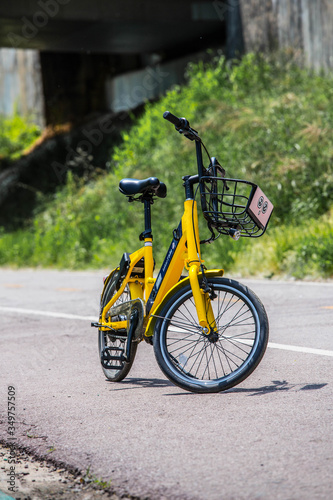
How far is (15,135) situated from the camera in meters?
33.5

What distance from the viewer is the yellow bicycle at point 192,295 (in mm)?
4629

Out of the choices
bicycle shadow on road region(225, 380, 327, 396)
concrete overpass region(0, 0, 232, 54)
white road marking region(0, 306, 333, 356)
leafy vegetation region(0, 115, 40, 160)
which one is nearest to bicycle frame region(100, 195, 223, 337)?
white road marking region(0, 306, 333, 356)

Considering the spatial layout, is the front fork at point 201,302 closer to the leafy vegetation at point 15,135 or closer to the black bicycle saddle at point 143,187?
the black bicycle saddle at point 143,187

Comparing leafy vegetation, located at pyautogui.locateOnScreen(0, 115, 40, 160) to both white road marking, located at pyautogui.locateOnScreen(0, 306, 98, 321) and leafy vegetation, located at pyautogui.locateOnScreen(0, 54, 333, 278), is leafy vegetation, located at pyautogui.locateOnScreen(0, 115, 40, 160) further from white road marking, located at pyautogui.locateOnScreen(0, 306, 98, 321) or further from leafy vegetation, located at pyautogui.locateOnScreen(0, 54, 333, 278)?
white road marking, located at pyautogui.locateOnScreen(0, 306, 98, 321)

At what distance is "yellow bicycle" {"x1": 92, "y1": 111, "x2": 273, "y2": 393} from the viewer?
15.2 ft

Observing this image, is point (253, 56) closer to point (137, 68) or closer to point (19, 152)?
point (137, 68)

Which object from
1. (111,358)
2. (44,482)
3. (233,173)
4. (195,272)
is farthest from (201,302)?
(233,173)

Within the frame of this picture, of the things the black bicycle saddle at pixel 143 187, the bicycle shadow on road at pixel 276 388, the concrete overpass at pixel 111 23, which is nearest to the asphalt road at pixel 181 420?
the bicycle shadow on road at pixel 276 388

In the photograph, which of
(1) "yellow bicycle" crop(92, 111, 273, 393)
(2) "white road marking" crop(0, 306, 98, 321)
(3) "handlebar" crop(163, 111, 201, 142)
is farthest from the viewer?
(2) "white road marking" crop(0, 306, 98, 321)

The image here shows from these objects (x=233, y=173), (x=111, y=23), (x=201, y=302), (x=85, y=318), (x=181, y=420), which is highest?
(x=111, y=23)

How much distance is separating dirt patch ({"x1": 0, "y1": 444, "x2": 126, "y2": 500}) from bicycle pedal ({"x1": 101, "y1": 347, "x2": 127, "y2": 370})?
4.90 ft

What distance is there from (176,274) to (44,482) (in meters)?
1.89

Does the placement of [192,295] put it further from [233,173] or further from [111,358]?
[233,173]

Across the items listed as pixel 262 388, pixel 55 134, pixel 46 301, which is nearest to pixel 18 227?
pixel 55 134
